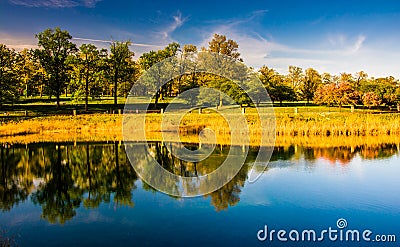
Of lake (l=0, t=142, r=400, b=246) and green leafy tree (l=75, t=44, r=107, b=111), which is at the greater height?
green leafy tree (l=75, t=44, r=107, b=111)

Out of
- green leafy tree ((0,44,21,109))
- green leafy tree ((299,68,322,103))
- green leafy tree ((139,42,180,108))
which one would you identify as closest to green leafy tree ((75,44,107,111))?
green leafy tree ((139,42,180,108))

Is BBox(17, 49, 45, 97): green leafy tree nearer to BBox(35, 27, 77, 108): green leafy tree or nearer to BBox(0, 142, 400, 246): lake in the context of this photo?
BBox(35, 27, 77, 108): green leafy tree

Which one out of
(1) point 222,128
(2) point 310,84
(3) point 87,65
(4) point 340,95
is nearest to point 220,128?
(1) point 222,128

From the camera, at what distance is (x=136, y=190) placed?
15.9m

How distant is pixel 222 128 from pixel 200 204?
21999mm

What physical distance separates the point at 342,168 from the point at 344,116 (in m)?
19.4

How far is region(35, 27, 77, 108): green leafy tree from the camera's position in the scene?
51000 millimetres

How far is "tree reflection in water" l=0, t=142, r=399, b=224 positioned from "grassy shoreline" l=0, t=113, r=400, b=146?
4036 millimetres

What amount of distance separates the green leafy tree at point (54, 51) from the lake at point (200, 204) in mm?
32363

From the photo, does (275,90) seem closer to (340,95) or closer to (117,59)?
(340,95)

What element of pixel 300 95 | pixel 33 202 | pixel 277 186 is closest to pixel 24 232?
pixel 33 202

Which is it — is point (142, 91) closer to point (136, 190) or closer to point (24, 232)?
point (136, 190)

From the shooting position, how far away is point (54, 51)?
51.7 m

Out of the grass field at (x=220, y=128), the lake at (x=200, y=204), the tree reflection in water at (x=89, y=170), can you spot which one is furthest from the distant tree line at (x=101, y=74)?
the lake at (x=200, y=204)
